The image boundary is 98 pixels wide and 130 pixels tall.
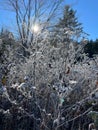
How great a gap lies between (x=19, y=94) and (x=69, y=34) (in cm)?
132

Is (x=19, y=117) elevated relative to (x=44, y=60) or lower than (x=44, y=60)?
lower

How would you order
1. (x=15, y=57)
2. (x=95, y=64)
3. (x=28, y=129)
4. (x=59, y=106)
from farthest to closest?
(x=15, y=57) < (x=95, y=64) < (x=28, y=129) < (x=59, y=106)

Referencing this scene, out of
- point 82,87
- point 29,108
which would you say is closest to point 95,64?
point 82,87

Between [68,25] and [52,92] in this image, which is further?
[68,25]

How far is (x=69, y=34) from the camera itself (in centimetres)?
467

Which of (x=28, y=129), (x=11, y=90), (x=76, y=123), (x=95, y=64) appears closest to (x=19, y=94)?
(x=11, y=90)

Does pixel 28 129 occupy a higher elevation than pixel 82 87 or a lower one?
lower

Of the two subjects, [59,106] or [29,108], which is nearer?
[59,106]

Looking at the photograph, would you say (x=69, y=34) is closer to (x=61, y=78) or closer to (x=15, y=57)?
(x=61, y=78)

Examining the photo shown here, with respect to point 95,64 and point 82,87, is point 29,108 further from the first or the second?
point 95,64

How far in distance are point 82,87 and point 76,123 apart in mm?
665

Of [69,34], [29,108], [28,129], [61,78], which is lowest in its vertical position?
[28,129]

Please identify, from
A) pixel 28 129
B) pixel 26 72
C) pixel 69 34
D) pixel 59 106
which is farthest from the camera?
pixel 26 72

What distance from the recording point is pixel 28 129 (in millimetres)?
4988
